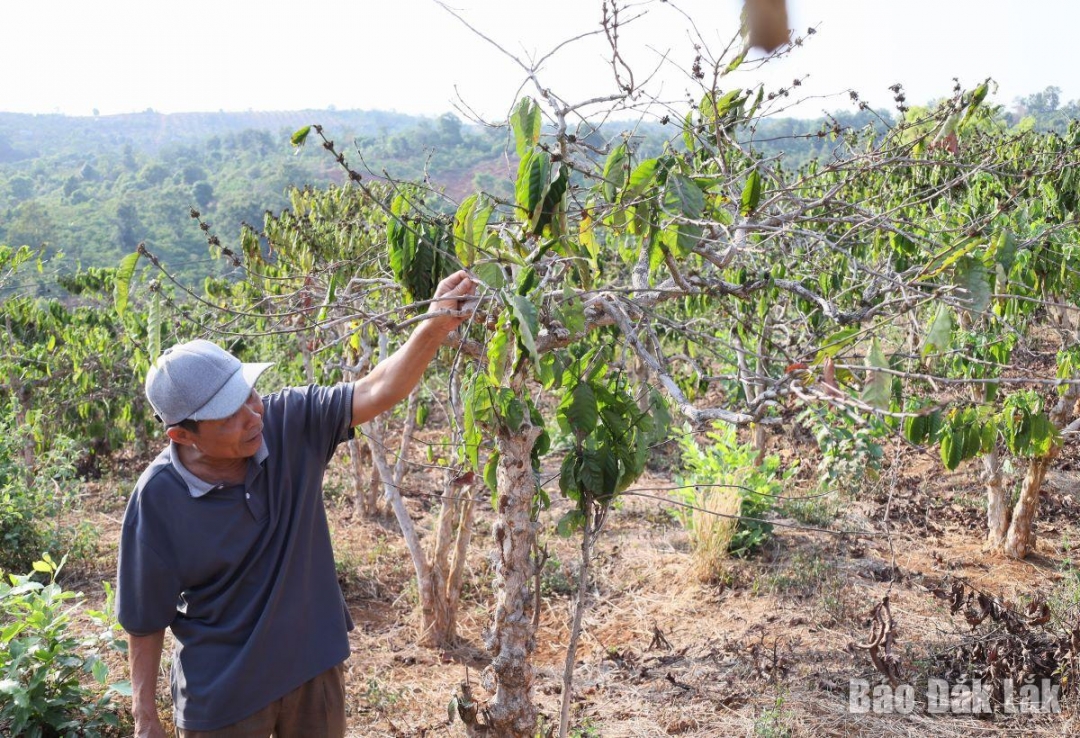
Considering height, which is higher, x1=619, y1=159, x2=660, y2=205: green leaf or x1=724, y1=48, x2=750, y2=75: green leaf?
x1=724, y1=48, x2=750, y2=75: green leaf

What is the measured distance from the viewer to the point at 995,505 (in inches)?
181

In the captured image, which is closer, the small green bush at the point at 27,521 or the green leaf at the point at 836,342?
the green leaf at the point at 836,342

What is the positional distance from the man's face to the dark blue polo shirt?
6 cm

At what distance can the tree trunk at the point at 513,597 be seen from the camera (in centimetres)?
210

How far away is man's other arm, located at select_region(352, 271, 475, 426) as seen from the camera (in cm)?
179

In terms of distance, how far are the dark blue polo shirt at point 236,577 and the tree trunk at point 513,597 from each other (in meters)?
0.44

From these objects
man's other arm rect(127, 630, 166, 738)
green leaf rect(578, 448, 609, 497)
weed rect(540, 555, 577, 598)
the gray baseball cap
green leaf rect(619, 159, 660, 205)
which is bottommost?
weed rect(540, 555, 577, 598)

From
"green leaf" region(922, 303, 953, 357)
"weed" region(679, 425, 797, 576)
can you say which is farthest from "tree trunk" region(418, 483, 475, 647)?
"green leaf" region(922, 303, 953, 357)

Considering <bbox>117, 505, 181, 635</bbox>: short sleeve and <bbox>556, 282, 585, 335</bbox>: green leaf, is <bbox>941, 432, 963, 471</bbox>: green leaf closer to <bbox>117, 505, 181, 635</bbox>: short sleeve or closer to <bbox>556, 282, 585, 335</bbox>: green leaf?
<bbox>556, 282, 585, 335</bbox>: green leaf

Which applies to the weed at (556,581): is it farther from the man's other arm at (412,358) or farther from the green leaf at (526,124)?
the green leaf at (526,124)

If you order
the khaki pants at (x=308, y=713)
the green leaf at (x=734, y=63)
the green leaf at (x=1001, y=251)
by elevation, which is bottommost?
the khaki pants at (x=308, y=713)

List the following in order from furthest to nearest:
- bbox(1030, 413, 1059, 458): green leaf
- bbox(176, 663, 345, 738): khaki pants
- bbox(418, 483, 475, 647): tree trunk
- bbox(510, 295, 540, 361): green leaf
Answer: bbox(418, 483, 475, 647): tree trunk, bbox(1030, 413, 1059, 458): green leaf, bbox(176, 663, 345, 738): khaki pants, bbox(510, 295, 540, 361): green leaf

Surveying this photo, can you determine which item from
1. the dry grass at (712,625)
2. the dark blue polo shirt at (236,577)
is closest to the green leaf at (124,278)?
the dark blue polo shirt at (236,577)

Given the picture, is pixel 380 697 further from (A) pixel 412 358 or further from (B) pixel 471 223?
(B) pixel 471 223
